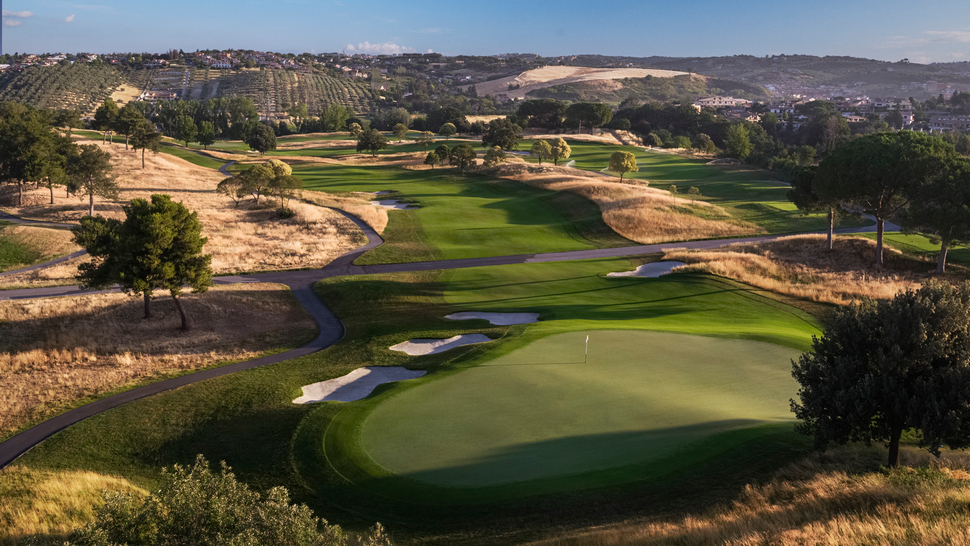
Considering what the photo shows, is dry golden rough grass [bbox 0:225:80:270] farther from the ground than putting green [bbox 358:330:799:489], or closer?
farther from the ground

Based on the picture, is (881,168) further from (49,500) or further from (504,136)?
(504,136)

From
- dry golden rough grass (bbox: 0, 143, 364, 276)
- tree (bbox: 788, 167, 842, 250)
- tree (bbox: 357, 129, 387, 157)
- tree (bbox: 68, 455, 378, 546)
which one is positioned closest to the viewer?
tree (bbox: 68, 455, 378, 546)

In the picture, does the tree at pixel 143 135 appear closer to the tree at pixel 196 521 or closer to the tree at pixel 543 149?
the tree at pixel 543 149

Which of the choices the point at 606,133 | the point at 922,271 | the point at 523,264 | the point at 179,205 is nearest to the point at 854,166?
the point at 922,271

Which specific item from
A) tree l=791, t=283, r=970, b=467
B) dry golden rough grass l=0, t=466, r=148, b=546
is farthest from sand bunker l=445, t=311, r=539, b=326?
dry golden rough grass l=0, t=466, r=148, b=546

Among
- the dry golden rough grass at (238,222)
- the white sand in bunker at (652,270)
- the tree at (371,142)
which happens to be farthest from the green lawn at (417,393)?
the tree at (371,142)

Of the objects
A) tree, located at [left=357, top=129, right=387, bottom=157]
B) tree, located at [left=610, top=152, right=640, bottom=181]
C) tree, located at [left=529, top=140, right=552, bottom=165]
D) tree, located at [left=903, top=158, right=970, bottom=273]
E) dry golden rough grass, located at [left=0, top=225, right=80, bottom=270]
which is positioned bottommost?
dry golden rough grass, located at [left=0, top=225, right=80, bottom=270]

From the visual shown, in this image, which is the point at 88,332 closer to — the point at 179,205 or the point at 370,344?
the point at 179,205

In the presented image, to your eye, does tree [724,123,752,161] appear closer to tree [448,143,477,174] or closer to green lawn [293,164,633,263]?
tree [448,143,477,174]
